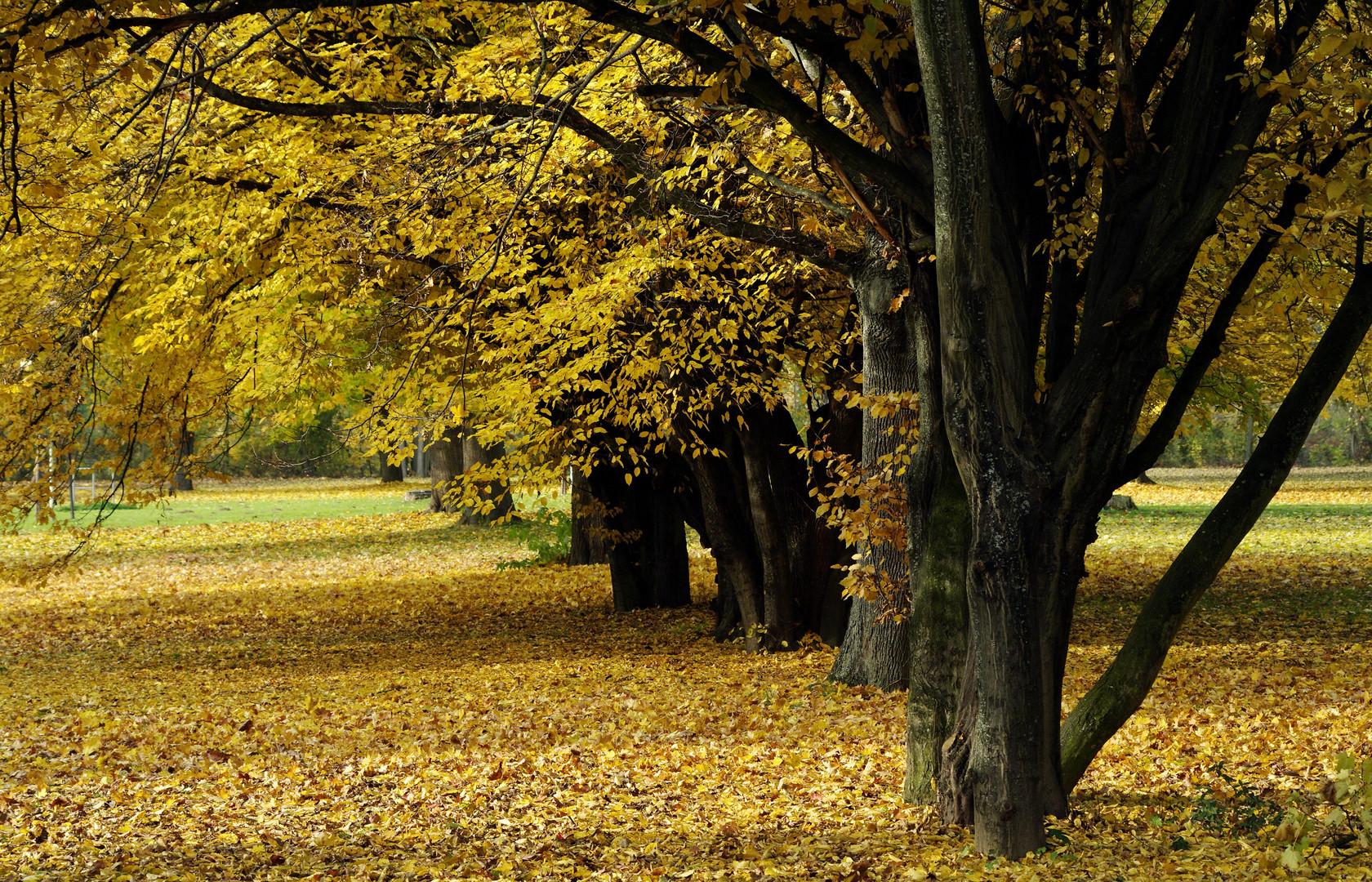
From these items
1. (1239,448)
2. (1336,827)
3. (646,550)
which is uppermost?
(1239,448)

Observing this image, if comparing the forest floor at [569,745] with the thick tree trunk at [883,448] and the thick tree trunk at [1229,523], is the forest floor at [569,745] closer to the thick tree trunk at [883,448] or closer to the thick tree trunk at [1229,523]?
the thick tree trunk at [883,448]

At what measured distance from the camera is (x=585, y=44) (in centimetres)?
817

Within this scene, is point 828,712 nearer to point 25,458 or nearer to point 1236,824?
point 1236,824

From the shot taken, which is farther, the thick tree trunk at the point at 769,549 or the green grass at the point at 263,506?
the green grass at the point at 263,506

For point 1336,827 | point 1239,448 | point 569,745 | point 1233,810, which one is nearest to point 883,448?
point 569,745

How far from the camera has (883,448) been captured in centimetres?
798

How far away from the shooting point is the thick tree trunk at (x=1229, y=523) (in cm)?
469

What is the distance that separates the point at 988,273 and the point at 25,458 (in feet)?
29.3

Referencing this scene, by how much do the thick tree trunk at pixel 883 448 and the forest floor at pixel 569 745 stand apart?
0.28 meters

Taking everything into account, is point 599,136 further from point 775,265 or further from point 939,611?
point 939,611

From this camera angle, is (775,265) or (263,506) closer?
(775,265)

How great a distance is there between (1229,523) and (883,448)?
338cm

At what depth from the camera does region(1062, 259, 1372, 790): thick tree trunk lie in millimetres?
4691

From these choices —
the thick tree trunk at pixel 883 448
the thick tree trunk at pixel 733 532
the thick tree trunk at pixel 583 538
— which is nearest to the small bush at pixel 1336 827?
the thick tree trunk at pixel 883 448
